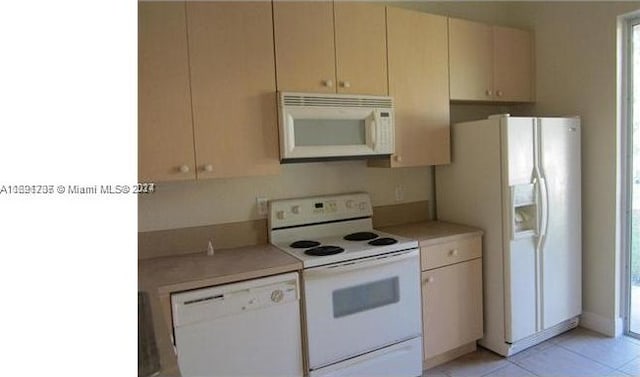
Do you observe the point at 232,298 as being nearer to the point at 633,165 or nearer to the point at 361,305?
the point at 361,305

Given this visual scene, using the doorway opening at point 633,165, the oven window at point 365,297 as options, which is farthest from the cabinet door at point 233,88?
the doorway opening at point 633,165

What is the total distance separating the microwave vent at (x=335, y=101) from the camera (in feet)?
6.80

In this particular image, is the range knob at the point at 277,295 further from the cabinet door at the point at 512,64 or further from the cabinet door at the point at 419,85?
the cabinet door at the point at 512,64

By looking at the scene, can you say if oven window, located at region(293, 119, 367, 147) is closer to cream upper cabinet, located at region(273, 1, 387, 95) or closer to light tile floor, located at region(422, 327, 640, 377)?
cream upper cabinet, located at region(273, 1, 387, 95)

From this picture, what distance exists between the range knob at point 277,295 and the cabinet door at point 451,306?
2.92ft

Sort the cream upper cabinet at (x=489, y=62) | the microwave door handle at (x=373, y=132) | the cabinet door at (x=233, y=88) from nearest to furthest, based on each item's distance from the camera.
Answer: the cabinet door at (x=233, y=88), the microwave door handle at (x=373, y=132), the cream upper cabinet at (x=489, y=62)

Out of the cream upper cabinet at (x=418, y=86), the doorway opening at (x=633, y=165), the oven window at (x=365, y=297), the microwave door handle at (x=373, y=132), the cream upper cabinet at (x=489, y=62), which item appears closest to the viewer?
the oven window at (x=365, y=297)

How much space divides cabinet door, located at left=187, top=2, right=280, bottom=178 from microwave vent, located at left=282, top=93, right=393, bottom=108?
105mm

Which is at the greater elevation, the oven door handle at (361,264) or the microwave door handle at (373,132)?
the microwave door handle at (373,132)

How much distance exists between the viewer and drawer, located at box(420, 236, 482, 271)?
7.54 ft

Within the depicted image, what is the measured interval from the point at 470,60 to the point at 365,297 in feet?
5.78

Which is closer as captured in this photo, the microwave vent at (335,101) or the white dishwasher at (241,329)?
the white dishwasher at (241,329)

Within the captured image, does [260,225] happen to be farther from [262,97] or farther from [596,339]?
[596,339]

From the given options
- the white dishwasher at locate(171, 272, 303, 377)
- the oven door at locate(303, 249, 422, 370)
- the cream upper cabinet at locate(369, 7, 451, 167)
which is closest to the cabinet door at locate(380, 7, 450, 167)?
the cream upper cabinet at locate(369, 7, 451, 167)
